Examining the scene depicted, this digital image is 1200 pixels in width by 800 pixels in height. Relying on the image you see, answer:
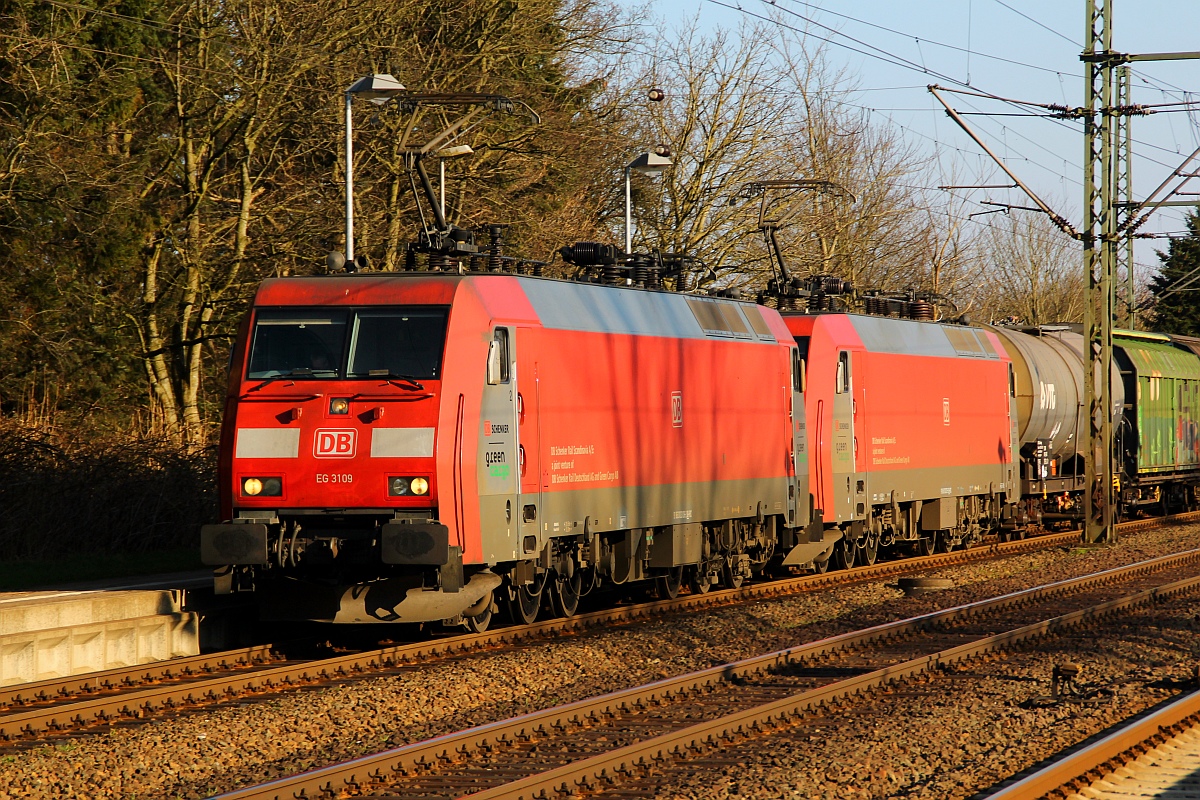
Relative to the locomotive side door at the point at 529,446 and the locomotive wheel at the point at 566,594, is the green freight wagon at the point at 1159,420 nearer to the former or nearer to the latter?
the locomotive wheel at the point at 566,594

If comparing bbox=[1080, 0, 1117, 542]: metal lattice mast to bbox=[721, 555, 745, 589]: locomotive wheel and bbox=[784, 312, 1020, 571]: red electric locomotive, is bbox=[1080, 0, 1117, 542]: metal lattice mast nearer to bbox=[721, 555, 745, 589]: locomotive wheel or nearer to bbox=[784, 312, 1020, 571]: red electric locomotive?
bbox=[784, 312, 1020, 571]: red electric locomotive

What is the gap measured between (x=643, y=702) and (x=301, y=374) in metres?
4.41

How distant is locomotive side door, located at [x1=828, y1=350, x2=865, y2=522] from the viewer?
21.0 metres

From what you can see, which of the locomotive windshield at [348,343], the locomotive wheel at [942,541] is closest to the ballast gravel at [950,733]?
the locomotive windshield at [348,343]

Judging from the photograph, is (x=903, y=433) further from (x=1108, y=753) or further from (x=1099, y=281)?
(x=1108, y=753)

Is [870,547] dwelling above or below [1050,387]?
below

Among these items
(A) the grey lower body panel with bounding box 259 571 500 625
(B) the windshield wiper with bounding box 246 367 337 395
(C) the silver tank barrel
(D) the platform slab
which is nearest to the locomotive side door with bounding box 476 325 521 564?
(A) the grey lower body panel with bounding box 259 571 500 625

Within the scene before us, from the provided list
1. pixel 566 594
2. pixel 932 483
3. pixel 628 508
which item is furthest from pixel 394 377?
pixel 932 483

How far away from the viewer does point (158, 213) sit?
2547 cm

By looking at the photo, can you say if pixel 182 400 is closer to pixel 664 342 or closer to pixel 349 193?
pixel 349 193

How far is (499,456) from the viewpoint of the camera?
13219mm

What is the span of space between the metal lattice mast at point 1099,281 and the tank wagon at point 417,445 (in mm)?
13092

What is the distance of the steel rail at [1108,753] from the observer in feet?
26.1

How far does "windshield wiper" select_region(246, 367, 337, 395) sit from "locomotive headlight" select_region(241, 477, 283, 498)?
2.66 feet
